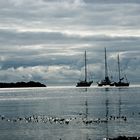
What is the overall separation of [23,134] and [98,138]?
712 inches

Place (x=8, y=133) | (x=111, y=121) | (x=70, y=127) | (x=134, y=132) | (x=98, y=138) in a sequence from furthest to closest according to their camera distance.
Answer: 1. (x=111, y=121)
2. (x=70, y=127)
3. (x=8, y=133)
4. (x=134, y=132)
5. (x=98, y=138)

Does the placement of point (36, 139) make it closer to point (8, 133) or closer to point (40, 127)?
point (8, 133)

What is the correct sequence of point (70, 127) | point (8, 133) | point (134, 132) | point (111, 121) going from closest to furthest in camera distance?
point (134, 132), point (8, 133), point (70, 127), point (111, 121)

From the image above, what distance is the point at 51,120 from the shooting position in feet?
420

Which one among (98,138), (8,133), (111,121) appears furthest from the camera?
(111,121)

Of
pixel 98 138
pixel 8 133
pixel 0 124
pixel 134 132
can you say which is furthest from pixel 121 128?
pixel 0 124

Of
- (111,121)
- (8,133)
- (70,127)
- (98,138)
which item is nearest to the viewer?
(98,138)

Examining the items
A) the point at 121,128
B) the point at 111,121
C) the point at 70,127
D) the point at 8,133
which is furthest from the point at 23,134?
the point at 111,121

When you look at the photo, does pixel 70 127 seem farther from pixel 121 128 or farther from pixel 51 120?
pixel 51 120

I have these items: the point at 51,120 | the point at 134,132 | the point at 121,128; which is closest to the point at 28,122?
the point at 51,120

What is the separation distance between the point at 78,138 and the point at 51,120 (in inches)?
1577

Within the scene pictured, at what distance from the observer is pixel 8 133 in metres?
101

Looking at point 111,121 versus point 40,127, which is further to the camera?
point 111,121

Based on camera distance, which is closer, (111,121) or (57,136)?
(57,136)
